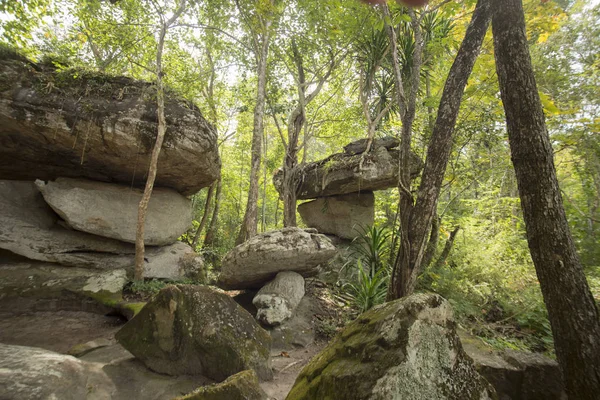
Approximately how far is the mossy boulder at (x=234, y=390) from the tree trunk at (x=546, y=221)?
2482 mm

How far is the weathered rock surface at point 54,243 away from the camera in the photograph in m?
5.59

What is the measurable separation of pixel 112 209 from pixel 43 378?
Answer: 527 cm

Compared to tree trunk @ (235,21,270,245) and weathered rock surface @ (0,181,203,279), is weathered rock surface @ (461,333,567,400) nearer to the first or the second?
tree trunk @ (235,21,270,245)

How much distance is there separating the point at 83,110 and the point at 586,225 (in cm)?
1068

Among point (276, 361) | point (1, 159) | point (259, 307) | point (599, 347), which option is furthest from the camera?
point (1, 159)

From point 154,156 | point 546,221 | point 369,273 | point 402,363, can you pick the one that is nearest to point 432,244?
point 369,273

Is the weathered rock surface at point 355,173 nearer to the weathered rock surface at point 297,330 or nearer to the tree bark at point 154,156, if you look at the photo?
the weathered rock surface at point 297,330

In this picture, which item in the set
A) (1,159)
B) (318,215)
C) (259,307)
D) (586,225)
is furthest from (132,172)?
(586,225)

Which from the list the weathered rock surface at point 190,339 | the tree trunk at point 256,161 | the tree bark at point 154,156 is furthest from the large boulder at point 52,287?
the tree trunk at point 256,161

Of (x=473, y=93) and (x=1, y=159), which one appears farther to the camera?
(x=1, y=159)

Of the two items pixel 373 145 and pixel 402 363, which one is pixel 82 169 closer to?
pixel 373 145

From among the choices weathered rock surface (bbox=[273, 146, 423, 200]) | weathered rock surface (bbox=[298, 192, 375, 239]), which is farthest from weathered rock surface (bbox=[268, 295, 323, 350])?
weathered rock surface (bbox=[273, 146, 423, 200])

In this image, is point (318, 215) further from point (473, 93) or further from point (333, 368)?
point (333, 368)

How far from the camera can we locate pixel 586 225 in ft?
19.3
